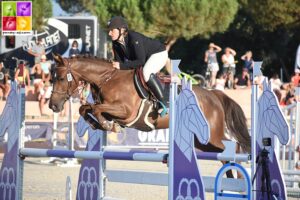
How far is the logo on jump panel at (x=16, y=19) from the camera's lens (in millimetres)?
17656

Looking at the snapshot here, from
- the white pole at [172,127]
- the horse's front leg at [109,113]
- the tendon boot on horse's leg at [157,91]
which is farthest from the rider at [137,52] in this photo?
the white pole at [172,127]

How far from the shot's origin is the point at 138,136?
16328mm

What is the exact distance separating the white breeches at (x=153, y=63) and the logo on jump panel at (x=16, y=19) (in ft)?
27.3

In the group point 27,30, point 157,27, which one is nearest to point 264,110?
point 27,30

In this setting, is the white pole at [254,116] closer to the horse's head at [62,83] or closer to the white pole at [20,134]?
the white pole at [20,134]

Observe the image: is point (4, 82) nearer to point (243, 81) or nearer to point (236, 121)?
point (243, 81)

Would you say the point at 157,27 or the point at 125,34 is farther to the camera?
the point at 157,27

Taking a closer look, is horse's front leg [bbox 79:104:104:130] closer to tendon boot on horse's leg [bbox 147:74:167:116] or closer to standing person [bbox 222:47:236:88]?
tendon boot on horse's leg [bbox 147:74:167:116]

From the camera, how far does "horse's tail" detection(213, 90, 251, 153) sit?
9617 mm

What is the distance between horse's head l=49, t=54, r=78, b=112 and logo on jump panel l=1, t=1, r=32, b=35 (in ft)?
26.5


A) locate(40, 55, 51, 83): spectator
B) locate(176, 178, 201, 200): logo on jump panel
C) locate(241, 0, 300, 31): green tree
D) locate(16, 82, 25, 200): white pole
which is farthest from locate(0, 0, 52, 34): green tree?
locate(176, 178, 201, 200): logo on jump panel

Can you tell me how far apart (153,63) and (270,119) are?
314 cm

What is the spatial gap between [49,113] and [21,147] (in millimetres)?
10568

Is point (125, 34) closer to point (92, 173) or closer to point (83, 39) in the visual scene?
point (92, 173)
